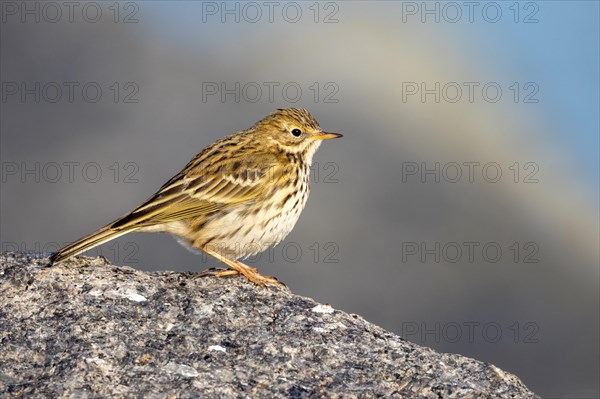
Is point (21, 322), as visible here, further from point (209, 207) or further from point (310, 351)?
point (209, 207)

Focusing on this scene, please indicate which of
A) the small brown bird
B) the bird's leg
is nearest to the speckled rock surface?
the bird's leg

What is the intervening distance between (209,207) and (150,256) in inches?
187

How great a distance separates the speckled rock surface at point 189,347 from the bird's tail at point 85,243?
0.29 ft

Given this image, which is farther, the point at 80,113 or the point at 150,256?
the point at 80,113

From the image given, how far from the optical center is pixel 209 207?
378 inches

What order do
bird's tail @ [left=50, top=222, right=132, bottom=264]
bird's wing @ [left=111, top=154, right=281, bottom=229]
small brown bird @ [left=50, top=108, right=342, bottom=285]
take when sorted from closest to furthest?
bird's tail @ [left=50, top=222, right=132, bottom=264] < bird's wing @ [left=111, top=154, right=281, bottom=229] < small brown bird @ [left=50, top=108, right=342, bottom=285]

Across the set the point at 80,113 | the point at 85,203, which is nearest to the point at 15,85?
the point at 80,113

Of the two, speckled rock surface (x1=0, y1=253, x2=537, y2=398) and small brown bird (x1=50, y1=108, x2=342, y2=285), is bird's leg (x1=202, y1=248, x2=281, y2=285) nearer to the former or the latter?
small brown bird (x1=50, y1=108, x2=342, y2=285)

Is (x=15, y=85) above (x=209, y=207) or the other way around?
above

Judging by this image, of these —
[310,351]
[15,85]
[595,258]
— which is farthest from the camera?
[15,85]

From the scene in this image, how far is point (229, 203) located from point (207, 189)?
0.25 m

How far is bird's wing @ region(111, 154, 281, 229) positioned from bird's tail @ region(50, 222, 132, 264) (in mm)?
369

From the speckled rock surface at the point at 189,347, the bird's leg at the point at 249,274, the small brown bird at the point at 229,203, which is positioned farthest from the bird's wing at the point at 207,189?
the speckled rock surface at the point at 189,347

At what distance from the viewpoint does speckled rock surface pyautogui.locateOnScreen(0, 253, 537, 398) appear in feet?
20.6
